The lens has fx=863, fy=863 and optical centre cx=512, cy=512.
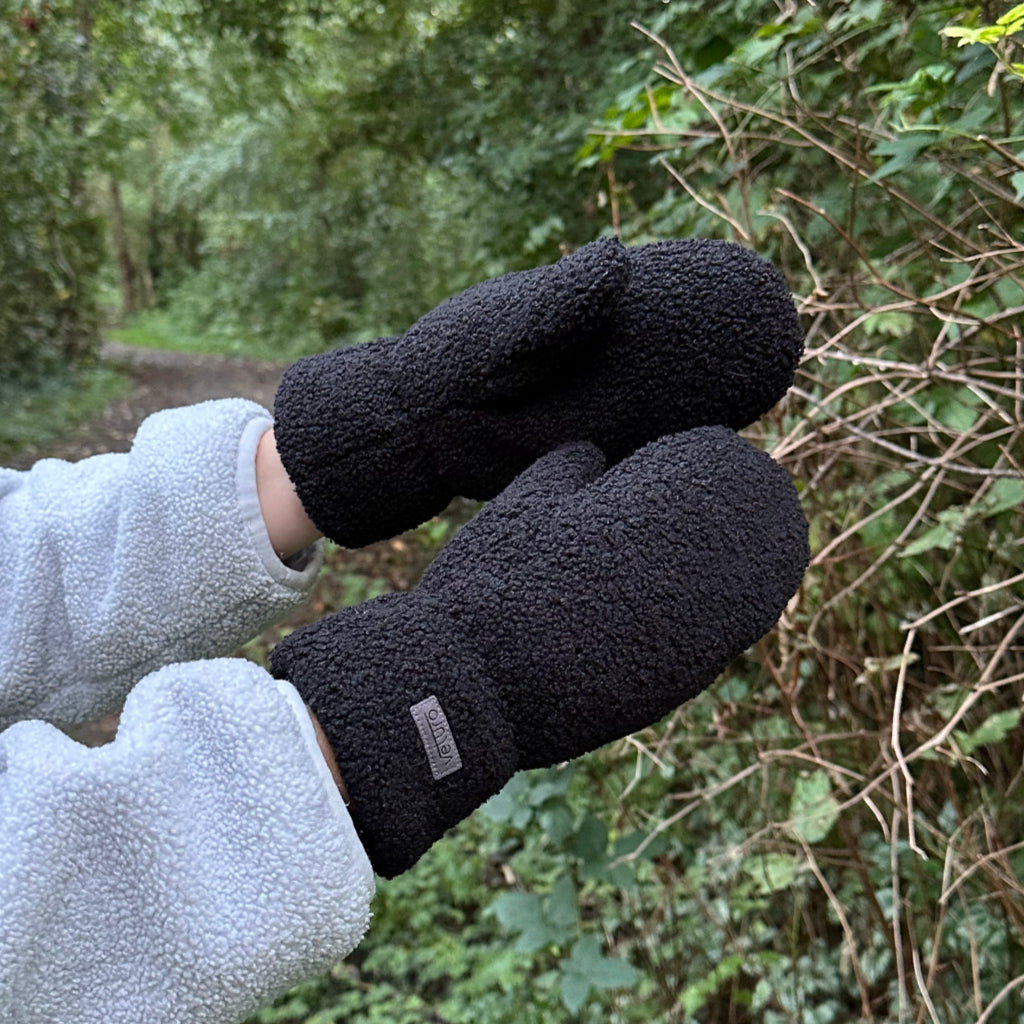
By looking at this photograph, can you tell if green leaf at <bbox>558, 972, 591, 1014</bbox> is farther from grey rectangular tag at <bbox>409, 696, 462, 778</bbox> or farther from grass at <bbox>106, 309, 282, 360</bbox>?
grass at <bbox>106, 309, 282, 360</bbox>

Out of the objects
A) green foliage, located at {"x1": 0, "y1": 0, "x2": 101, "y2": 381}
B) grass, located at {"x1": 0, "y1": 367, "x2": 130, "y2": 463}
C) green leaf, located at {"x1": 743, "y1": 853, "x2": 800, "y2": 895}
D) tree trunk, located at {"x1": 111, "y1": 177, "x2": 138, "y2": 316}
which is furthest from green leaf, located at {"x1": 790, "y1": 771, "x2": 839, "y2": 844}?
tree trunk, located at {"x1": 111, "y1": 177, "x2": 138, "y2": 316}

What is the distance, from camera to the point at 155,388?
25.9ft

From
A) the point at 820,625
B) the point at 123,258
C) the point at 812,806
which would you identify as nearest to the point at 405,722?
the point at 812,806

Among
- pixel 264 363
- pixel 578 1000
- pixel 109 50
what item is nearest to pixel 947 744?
pixel 578 1000

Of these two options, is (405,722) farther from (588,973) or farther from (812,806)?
(812,806)

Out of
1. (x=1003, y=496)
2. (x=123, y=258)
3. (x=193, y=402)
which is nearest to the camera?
(x=1003, y=496)

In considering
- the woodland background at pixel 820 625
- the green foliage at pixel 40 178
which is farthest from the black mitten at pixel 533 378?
the green foliage at pixel 40 178

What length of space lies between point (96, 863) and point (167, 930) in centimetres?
5

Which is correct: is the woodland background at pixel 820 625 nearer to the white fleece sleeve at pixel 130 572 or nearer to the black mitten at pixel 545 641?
the black mitten at pixel 545 641

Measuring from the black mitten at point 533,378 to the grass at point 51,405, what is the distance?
17.1 ft

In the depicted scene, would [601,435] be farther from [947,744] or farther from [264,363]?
[264,363]

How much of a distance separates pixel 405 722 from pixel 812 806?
0.88 metres

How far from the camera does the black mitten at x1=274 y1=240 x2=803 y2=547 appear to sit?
59 centimetres

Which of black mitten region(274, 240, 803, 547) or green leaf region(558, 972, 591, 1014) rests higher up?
black mitten region(274, 240, 803, 547)
